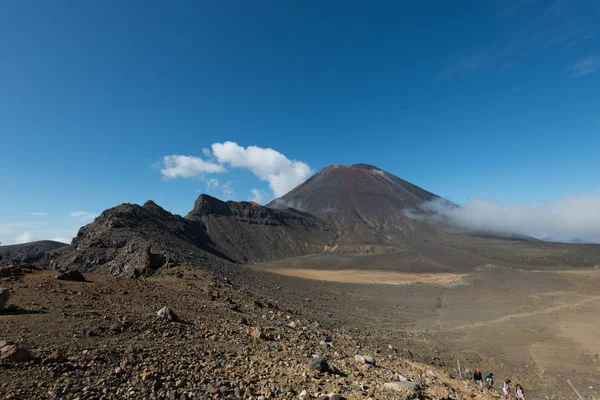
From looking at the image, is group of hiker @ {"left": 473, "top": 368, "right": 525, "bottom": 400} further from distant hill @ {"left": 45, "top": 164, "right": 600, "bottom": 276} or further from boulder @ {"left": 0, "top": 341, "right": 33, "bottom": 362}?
distant hill @ {"left": 45, "top": 164, "right": 600, "bottom": 276}

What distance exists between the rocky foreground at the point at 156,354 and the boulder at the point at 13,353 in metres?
0.01

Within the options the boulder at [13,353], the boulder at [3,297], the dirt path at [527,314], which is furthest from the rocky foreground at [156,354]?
the dirt path at [527,314]

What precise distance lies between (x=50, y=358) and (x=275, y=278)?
2279 centimetres

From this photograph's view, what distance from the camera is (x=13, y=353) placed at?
4.48 m

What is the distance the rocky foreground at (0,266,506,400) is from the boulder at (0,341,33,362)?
0.04 feet

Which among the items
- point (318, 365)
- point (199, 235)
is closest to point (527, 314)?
point (318, 365)

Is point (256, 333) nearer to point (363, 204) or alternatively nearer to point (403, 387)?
point (403, 387)

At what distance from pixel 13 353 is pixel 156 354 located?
1.98 m

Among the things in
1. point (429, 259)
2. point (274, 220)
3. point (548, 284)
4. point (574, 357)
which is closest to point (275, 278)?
point (574, 357)

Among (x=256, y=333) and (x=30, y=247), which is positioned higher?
(x=30, y=247)

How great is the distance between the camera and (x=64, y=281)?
923cm

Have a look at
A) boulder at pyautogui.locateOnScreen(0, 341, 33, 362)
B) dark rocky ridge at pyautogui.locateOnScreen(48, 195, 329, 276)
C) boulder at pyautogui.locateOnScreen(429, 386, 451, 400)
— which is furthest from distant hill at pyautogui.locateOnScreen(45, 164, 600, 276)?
boulder at pyautogui.locateOnScreen(429, 386, 451, 400)

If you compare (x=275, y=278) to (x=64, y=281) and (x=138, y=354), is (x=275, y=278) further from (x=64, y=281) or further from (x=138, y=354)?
(x=138, y=354)

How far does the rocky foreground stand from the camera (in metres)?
4.48
